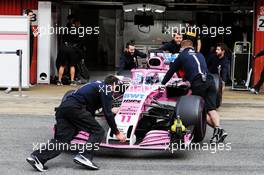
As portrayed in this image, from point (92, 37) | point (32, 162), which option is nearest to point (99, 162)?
point (32, 162)

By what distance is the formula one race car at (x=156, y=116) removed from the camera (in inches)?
327

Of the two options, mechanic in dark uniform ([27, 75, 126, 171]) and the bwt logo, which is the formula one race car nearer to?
the bwt logo

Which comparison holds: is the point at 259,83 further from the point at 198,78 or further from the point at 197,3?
the point at 198,78

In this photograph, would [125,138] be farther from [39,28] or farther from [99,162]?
[39,28]

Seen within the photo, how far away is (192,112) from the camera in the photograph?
8859 mm

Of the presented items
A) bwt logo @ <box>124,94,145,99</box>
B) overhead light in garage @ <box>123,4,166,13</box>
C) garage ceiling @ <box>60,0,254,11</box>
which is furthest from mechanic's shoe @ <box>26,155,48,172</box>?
overhead light in garage @ <box>123,4,166,13</box>

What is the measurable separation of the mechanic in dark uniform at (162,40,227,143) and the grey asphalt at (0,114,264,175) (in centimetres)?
41

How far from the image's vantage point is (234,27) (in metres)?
19.6

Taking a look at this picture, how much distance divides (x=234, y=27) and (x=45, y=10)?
20.8 ft

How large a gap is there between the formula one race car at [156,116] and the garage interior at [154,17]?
8.26 meters

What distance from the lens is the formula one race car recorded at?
830 cm

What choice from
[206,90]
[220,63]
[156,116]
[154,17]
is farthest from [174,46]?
[154,17]

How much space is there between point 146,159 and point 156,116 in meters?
1.02

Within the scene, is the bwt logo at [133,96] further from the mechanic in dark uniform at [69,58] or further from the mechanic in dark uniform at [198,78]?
the mechanic in dark uniform at [69,58]
